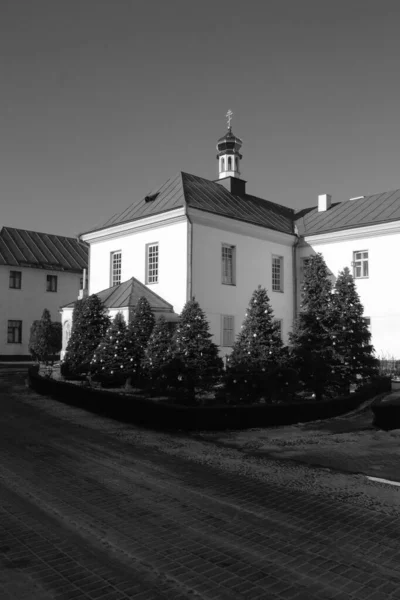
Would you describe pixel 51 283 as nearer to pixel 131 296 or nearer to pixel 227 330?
pixel 131 296

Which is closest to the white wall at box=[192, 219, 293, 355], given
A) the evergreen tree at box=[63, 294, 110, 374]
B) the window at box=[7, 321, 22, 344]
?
the evergreen tree at box=[63, 294, 110, 374]

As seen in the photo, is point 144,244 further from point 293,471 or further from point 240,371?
point 293,471

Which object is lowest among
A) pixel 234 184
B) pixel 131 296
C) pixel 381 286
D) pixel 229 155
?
pixel 131 296

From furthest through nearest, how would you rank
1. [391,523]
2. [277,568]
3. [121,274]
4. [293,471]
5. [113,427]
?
[121,274] < [113,427] < [293,471] < [391,523] < [277,568]

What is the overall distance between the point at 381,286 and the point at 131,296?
14246mm

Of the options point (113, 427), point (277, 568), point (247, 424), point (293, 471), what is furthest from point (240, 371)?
point (277, 568)

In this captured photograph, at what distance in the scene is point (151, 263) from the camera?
97.7ft

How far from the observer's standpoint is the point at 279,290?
3272 centimetres

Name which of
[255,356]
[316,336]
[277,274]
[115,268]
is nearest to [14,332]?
[115,268]

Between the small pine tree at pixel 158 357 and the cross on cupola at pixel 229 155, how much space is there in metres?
19.1

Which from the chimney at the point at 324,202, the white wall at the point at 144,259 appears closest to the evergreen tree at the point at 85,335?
the white wall at the point at 144,259

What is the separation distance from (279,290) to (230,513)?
26381mm

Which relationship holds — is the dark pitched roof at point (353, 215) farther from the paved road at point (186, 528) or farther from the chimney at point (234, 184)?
the paved road at point (186, 528)

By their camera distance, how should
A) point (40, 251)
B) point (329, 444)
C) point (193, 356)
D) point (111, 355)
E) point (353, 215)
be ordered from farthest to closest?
point (40, 251)
point (353, 215)
point (111, 355)
point (193, 356)
point (329, 444)
